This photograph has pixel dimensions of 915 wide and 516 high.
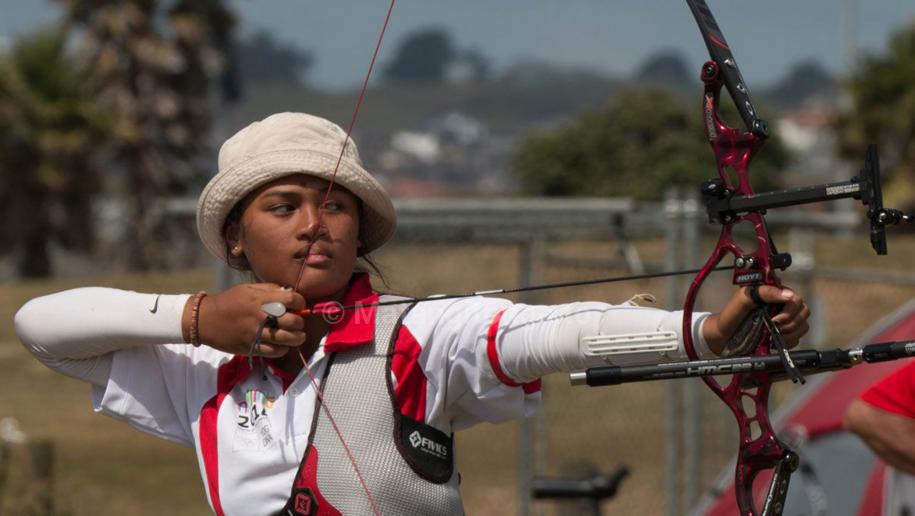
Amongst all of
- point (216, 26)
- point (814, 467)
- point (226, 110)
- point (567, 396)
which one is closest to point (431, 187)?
point (226, 110)

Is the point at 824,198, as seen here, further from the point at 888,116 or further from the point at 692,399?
the point at 888,116

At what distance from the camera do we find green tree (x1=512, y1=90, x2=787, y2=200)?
73.1ft

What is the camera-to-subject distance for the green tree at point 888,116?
27359 mm

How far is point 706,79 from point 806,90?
110082 mm

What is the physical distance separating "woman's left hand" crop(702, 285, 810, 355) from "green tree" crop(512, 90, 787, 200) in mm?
16317

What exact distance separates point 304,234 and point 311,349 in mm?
230

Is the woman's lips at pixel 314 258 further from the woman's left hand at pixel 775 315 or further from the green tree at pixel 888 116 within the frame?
the green tree at pixel 888 116

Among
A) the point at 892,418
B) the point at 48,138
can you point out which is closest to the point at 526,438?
the point at 892,418

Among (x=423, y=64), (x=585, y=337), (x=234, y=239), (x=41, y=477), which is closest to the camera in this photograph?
(x=585, y=337)

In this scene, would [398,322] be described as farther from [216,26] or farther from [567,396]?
[216,26]

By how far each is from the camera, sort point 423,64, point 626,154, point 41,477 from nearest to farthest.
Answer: point 41,477, point 423,64, point 626,154

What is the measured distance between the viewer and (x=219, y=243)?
116 inches

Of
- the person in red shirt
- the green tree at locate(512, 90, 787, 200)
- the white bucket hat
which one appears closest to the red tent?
the person in red shirt

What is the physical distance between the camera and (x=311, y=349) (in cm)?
277
